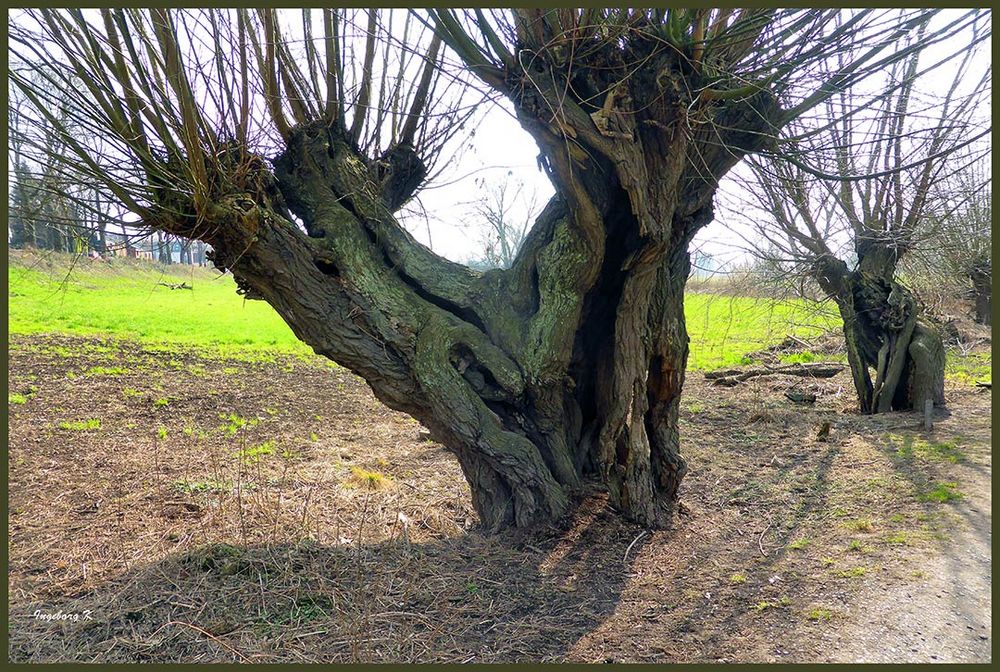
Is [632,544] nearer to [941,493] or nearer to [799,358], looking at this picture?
[941,493]

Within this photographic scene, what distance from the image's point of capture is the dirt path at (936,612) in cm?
307

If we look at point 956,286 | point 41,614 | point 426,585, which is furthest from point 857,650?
point 956,286

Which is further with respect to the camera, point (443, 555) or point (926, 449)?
point (926, 449)


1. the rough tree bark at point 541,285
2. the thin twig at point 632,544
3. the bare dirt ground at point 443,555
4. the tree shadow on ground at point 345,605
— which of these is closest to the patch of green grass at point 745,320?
the bare dirt ground at point 443,555

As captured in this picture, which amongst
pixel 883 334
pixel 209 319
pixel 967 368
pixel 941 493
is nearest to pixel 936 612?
pixel 941 493

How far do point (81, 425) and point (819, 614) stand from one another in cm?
726

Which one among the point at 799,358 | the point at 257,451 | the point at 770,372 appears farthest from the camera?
the point at 799,358

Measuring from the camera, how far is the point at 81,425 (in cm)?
679

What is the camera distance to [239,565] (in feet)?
12.5

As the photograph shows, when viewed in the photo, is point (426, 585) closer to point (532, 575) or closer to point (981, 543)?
point (532, 575)

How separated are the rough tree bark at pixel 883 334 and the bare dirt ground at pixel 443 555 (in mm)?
1490

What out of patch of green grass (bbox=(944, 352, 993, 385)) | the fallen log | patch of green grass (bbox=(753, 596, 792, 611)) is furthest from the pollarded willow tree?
patch of green grass (bbox=(944, 352, 993, 385))

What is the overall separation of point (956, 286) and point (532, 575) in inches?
443

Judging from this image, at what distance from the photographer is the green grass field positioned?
11.0 metres
